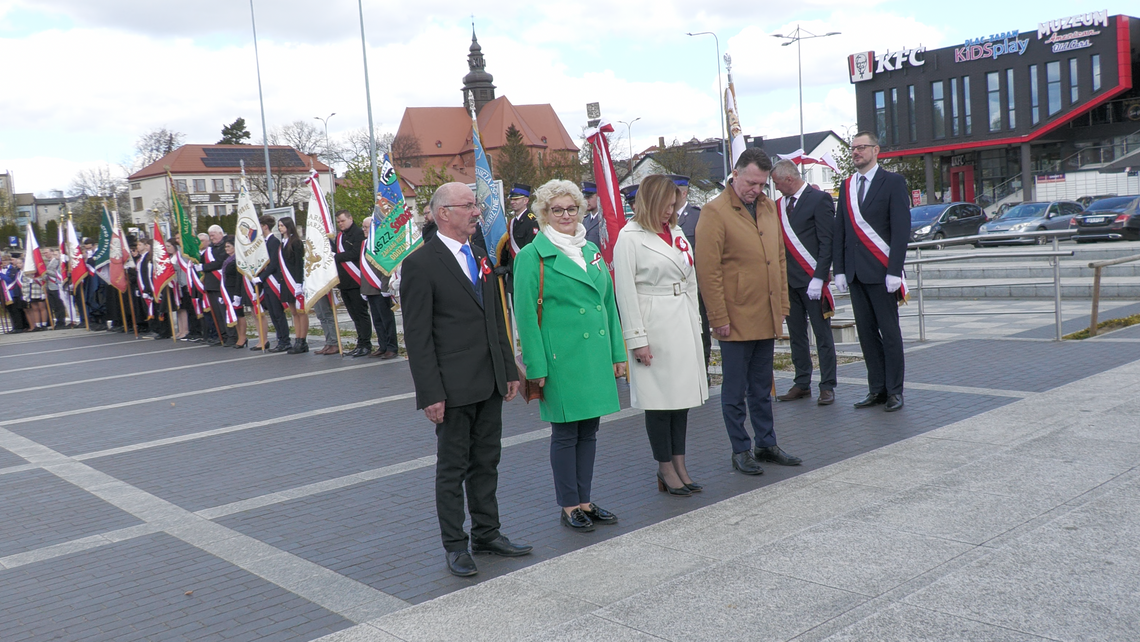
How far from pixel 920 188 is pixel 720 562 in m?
62.3

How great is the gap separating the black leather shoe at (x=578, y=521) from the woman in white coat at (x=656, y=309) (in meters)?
0.74

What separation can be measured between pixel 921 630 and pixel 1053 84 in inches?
2266

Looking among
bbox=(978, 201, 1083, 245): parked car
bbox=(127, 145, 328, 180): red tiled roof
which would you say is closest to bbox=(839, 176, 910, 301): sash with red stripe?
bbox=(978, 201, 1083, 245): parked car

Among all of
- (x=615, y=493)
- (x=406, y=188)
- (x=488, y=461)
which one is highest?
(x=406, y=188)

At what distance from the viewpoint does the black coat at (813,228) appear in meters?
8.06

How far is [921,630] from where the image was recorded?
11.1 ft

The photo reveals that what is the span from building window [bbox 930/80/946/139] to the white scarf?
57993 millimetres

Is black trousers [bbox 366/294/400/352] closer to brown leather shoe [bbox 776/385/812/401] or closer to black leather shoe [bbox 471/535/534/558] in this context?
brown leather shoe [bbox 776/385/812/401]

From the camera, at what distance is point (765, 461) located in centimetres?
634

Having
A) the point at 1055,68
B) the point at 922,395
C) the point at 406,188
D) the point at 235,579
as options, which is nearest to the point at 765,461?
the point at 922,395

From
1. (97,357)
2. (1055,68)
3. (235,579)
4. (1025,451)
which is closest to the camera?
(235,579)

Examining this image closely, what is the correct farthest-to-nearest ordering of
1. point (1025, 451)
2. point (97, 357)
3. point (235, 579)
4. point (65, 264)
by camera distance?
point (65, 264), point (97, 357), point (1025, 451), point (235, 579)

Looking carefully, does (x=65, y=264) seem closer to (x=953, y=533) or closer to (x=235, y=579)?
(x=235, y=579)

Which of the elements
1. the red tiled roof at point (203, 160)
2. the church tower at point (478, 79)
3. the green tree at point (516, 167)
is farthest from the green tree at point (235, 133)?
the green tree at point (516, 167)
